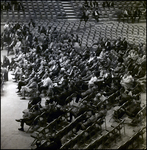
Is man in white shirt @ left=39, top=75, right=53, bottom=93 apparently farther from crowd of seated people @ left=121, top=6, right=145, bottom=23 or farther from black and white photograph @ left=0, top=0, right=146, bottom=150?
crowd of seated people @ left=121, top=6, right=145, bottom=23

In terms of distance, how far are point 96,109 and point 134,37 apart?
1333 centimetres

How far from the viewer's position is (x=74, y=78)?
1652cm

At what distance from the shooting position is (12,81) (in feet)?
63.7

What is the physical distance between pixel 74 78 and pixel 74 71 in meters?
1.12

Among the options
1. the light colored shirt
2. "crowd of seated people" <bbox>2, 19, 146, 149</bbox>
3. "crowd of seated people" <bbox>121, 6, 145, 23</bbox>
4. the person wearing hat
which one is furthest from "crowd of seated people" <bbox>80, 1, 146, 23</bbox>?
the light colored shirt

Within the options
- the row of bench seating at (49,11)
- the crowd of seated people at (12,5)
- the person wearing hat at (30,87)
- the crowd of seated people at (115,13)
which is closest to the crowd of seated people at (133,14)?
the crowd of seated people at (115,13)

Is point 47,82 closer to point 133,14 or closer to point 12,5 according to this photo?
point 133,14

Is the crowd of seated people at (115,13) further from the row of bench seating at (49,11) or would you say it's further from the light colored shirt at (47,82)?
the light colored shirt at (47,82)

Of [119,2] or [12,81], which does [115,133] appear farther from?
[119,2]

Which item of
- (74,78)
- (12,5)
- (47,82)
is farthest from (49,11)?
(47,82)

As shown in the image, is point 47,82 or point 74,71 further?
point 74,71

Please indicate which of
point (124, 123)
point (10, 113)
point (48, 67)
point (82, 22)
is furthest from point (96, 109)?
point (82, 22)

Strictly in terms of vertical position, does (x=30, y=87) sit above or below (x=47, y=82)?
below

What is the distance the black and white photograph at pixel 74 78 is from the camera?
40.6 feet
